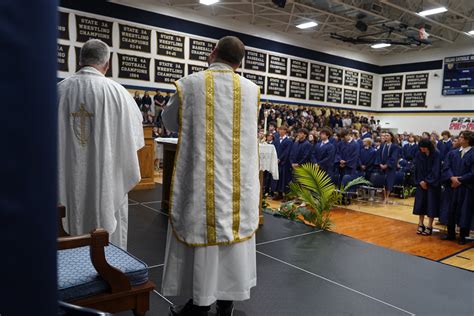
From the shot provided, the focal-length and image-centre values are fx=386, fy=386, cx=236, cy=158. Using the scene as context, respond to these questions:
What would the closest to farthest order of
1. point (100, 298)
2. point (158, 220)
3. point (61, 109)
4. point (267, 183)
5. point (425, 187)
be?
point (100, 298) → point (61, 109) → point (158, 220) → point (425, 187) → point (267, 183)

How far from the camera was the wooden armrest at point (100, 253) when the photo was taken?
167 centimetres

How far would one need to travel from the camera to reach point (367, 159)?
31.8ft

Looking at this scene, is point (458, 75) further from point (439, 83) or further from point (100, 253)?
point (100, 253)

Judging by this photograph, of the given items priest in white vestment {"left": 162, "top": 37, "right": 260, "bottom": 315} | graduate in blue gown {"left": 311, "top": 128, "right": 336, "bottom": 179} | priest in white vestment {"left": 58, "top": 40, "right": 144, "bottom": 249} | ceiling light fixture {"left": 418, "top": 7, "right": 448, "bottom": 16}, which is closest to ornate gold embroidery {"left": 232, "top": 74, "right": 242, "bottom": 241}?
priest in white vestment {"left": 162, "top": 37, "right": 260, "bottom": 315}

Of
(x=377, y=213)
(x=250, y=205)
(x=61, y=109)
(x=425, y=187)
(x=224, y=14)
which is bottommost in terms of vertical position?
(x=377, y=213)

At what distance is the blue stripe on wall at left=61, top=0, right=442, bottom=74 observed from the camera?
11789 mm

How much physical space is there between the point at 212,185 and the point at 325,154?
686 cm

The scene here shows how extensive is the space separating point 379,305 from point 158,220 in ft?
10.1

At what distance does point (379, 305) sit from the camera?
3.01 metres

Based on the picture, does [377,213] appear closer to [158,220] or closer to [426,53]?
[158,220]

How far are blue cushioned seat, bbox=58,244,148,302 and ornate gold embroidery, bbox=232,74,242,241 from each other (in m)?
0.60

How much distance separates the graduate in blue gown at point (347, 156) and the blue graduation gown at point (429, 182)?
2.46 metres

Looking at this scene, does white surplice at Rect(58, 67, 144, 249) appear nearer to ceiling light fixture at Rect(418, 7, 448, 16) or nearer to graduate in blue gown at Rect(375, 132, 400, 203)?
graduate in blue gown at Rect(375, 132, 400, 203)

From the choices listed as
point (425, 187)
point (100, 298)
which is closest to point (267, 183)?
point (425, 187)
